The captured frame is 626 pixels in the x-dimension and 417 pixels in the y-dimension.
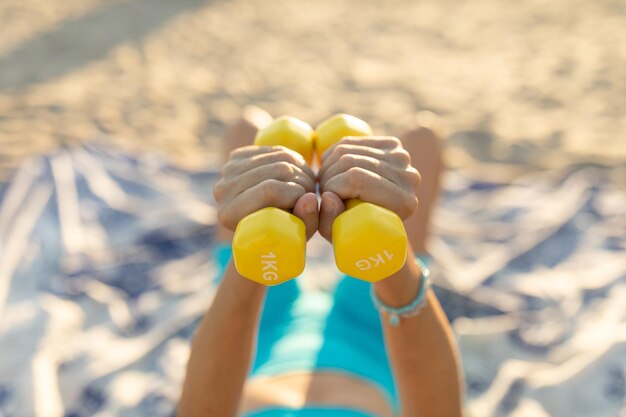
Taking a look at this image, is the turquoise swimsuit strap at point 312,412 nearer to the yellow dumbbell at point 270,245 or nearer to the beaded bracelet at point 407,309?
the beaded bracelet at point 407,309

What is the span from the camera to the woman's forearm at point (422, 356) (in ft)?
4.17

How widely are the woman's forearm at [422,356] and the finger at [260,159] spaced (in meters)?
0.30

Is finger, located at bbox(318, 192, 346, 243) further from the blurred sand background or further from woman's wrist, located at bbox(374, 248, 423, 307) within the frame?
the blurred sand background

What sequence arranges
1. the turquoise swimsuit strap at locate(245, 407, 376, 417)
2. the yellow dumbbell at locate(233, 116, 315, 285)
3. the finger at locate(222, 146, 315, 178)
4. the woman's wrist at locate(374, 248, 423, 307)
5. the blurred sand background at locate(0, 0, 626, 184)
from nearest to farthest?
the yellow dumbbell at locate(233, 116, 315, 285) < the finger at locate(222, 146, 315, 178) < the woman's wrist at locate(374, 248, 423, 307) < the turquoise swimsuit strap at locate(245, 407, 376, 417) < the blurred sand background at locate(0, 0, 626, 184)

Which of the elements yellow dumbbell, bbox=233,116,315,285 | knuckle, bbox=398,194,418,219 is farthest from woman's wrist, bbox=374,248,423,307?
yellow dumbbell, bbox=233,116,315,285

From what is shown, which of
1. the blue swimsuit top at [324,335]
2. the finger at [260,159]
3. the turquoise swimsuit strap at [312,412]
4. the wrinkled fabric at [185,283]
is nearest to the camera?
the finger at [260,159]

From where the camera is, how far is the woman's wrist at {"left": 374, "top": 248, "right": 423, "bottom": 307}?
1243mm

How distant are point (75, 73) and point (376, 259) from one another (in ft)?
13.2

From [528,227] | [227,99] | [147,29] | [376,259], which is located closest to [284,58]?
[227,99]

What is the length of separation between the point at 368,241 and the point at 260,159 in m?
0.23

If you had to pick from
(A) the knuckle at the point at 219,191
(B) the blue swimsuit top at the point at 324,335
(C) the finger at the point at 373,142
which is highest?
(C) the finger at the point at 373,142

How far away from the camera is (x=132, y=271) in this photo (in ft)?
8.04

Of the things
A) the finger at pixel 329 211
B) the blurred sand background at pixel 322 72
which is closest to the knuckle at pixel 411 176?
the finger at pixel 329 211

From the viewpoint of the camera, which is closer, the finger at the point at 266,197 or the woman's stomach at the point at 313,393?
the finger at the point at 266,197
